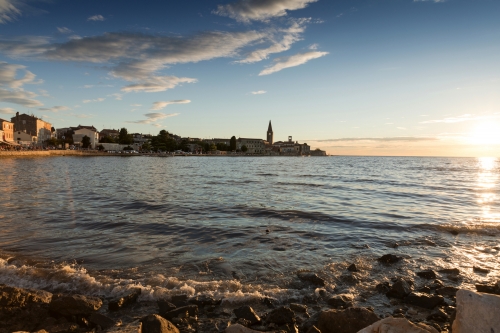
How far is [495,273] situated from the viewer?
28.7 ft

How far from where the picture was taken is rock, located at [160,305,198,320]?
599cm

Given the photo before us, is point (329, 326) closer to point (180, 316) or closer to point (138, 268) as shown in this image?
point (180, 316)

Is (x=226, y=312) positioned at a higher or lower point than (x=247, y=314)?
lower

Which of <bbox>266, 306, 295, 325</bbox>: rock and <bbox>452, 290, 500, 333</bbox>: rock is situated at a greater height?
<bbox>452, 290, 500, 333</bbox>: rock

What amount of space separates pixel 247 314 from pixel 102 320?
264cm

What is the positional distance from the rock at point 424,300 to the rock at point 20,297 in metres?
7.55

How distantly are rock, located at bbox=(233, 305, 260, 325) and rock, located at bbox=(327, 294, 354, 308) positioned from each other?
5.94ft

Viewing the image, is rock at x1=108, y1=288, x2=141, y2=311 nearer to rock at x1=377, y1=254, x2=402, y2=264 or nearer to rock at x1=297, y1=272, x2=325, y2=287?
rock at x1=297, y1=272, x2=325, y2=287

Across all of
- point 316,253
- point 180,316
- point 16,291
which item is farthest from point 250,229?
point 16,291

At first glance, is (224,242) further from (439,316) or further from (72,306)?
(439,316)

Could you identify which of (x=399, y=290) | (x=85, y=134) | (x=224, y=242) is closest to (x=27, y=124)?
(x=85, y=134)

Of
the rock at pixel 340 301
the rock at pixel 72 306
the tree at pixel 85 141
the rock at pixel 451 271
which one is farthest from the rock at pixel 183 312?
the tree at pixel 85 141

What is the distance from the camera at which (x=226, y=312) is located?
249 inches

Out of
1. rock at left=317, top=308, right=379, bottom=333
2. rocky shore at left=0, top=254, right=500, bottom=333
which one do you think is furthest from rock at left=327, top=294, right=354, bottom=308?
rock at left=317, top=308, right=379, bottom=333
